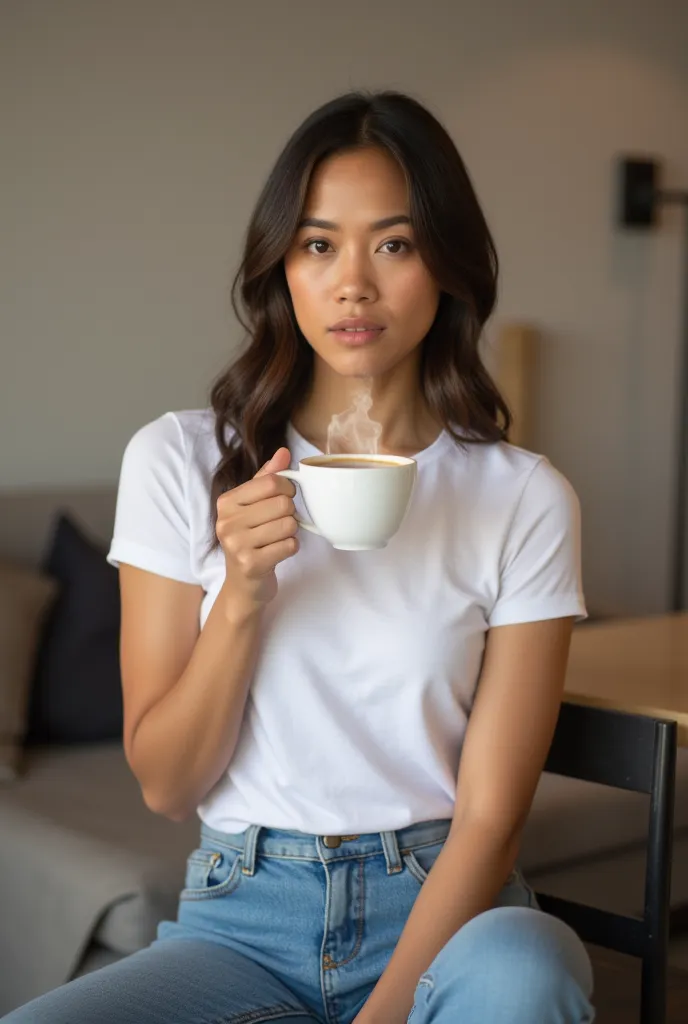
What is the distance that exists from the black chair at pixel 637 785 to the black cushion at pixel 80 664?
1207 millimetres

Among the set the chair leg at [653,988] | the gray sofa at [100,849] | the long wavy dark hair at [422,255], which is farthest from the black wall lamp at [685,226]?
the chair leg at [653,988]

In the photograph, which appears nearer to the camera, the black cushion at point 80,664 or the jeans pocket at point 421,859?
the jeans pocket at point 421,859

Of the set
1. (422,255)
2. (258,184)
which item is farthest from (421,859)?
(258,184)

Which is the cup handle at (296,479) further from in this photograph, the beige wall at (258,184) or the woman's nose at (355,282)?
A: the beige wall at (258,184)

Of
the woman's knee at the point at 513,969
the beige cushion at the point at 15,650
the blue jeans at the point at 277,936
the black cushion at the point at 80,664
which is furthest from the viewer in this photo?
the black cushion at the point at 80,664

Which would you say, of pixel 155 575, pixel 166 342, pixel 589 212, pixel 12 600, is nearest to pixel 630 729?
pixel 155 575

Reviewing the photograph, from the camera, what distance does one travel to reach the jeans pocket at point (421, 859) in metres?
1.32

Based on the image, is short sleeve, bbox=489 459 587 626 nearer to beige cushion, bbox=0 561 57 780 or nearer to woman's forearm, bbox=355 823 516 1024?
woman's forearm, bbox=355 823 516 1024

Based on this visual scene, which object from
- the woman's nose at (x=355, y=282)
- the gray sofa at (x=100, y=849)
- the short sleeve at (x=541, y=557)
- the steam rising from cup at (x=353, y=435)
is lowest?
the gray sofa at (x=100, y=849)

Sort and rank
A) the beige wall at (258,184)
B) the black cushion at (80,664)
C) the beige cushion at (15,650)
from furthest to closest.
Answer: the beige wall at (258,184)
the black cushion at (80,664)
the beige cushion at (15,650)

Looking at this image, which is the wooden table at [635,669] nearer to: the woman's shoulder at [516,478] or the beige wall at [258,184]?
the woman's shoulder at [516,478]

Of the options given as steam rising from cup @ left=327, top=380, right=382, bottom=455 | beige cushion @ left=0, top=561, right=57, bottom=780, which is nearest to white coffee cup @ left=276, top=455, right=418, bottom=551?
steam rising from cup @ left=327, top=380, right=382, bottom=455

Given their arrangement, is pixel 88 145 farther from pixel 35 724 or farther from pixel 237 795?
pixel 237 795

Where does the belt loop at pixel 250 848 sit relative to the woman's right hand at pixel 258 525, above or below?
below
